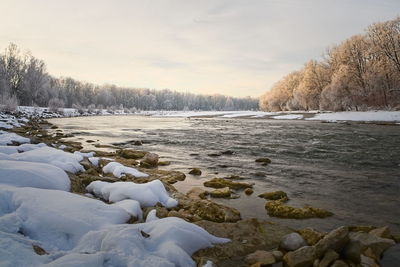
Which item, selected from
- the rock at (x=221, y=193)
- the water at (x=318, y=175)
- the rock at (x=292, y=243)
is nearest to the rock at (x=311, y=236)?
the rock at (x=292, y=243)

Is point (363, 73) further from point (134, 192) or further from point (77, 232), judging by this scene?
point (77, 232)

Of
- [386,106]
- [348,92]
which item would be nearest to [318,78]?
[348,92]

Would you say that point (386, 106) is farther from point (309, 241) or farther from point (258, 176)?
point (309, 241)

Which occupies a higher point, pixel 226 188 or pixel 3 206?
pixel 3 206

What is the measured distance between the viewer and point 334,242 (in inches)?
152

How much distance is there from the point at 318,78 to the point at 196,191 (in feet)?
217

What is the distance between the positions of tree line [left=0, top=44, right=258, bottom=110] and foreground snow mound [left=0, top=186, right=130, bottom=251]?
4429 cm

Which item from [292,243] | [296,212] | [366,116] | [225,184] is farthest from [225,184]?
[366,116]

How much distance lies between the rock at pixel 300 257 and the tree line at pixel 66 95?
1850 inches

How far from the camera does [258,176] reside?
935cm

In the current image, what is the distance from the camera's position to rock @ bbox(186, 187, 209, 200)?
22.7ft

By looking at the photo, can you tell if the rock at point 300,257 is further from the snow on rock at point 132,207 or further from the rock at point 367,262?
the snow on rock at point 132,207

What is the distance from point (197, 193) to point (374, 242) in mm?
3994

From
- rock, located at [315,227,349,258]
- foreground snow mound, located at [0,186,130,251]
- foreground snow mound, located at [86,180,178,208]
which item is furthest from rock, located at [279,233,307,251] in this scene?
foreground snow mound, located at [0,186,130,251]
